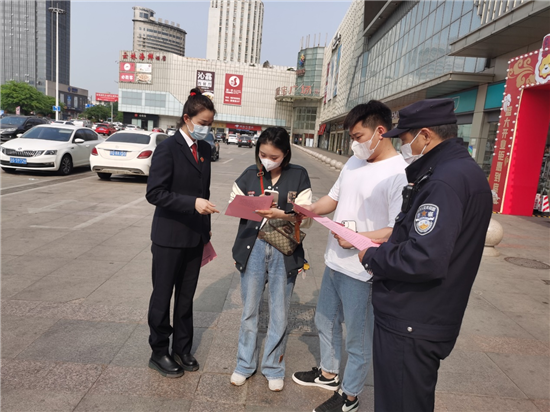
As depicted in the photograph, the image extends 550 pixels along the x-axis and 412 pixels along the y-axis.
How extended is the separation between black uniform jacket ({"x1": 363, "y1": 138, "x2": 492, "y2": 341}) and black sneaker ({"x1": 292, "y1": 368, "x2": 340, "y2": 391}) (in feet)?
4.24

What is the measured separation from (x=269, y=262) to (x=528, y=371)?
2486mm

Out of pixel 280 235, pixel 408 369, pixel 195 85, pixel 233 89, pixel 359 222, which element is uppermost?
pixel 233 89

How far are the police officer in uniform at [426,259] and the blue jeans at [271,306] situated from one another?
1.00 m

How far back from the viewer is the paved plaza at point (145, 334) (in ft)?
9.00

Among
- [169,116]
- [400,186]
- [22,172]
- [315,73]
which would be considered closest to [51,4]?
[169,116]

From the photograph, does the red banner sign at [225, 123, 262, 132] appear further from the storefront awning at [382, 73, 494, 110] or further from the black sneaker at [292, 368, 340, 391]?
the black sneaker at [292, 368, 340, 391]

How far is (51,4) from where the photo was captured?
9275 cm

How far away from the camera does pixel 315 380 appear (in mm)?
2967

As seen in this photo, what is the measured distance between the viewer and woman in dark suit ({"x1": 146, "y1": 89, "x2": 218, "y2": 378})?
108 inches

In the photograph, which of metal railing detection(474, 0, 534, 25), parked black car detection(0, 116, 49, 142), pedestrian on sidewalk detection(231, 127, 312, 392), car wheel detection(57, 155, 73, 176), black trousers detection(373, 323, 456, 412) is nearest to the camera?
black trousers detection(373, 323, 456, 412)

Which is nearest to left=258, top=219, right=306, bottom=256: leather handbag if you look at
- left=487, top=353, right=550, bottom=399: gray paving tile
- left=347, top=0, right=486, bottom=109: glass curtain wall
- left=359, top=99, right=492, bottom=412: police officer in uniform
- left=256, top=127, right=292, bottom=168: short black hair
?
left=256, top=127, right=292, bottom=168: short black hair

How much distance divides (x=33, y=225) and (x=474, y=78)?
14.4 metres

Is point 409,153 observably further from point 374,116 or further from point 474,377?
point 474,377

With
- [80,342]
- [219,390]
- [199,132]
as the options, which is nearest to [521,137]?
[199,132]
